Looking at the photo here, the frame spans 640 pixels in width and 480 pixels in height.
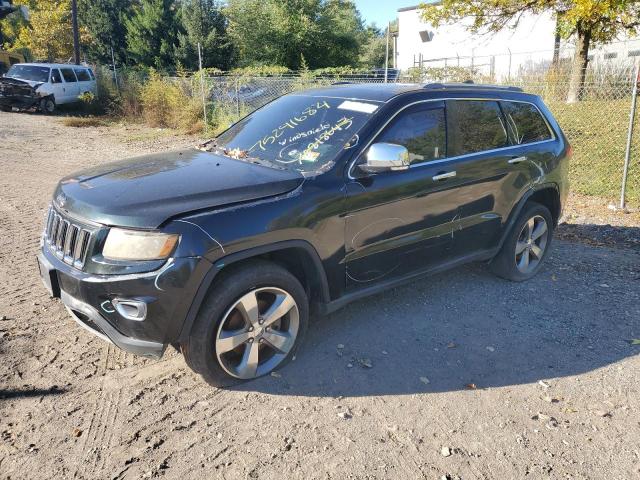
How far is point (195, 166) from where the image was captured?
11.8 feet

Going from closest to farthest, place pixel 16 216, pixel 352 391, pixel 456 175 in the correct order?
pixel 352 391, pixel 456 175, pixel 16 216

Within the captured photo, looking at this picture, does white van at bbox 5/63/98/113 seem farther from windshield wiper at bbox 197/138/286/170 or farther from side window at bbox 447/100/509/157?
side window at bbox 447/100/509/157

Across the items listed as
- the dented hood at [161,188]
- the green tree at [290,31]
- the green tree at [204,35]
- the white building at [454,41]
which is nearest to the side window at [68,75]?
the green tree at [204,35]

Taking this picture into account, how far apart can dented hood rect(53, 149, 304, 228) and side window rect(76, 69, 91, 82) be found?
799 inches

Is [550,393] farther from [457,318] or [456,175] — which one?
[456,175]

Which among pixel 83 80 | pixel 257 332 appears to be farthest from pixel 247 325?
pixel 83 80

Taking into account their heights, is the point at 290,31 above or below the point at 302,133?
above

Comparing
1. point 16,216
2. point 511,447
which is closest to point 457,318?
point 511,447

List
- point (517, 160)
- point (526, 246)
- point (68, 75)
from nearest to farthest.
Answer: point (517, 160) → point (526, 246) → point (68, 75)

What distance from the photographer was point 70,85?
20.7m

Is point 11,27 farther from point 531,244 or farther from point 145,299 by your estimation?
point 145,299

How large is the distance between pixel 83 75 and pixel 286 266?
21.7 m

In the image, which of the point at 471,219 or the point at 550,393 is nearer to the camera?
the point at 550,393

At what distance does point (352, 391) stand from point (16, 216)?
5.64 meters
